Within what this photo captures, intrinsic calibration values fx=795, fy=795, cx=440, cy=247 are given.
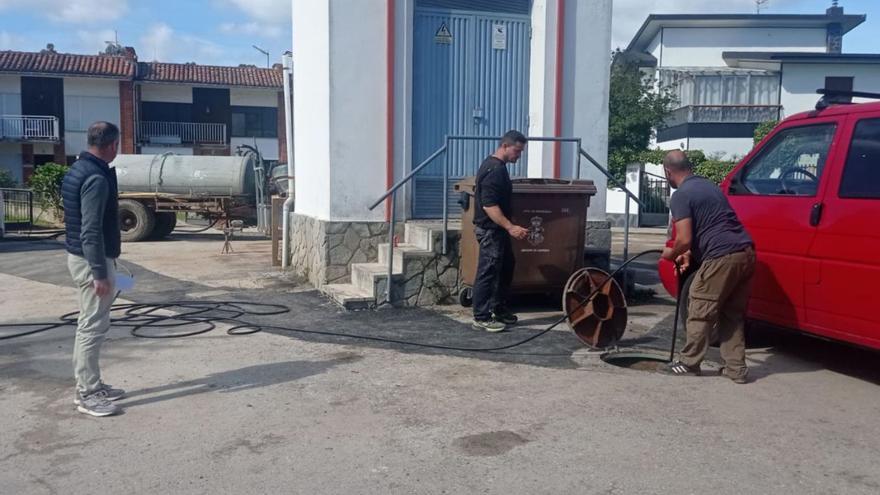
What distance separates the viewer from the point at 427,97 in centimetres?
992

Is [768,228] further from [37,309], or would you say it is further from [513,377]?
[37,309]

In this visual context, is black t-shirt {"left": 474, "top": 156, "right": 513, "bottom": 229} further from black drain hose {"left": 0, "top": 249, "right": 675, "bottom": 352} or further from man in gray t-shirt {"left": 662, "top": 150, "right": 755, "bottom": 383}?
man in gray t-shirt {"left": 662, "top": 150, "right": 755, "bottom": 383}

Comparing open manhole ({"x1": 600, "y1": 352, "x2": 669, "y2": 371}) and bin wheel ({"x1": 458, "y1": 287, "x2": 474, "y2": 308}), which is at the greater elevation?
bin wheel ({"x1": 458, "y1": 287, "x2": 474, "y2": 308})

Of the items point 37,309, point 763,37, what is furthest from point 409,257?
point 763,37

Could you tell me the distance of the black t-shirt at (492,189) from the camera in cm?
737

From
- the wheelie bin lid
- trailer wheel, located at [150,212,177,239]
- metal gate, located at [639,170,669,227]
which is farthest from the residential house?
the wheelie bin lid

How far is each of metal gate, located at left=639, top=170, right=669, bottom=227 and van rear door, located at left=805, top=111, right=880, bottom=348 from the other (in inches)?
783

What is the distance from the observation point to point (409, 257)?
879 centimetres

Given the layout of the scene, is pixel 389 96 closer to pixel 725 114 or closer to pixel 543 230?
pixel 543 230

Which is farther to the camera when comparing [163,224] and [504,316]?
[163,224]

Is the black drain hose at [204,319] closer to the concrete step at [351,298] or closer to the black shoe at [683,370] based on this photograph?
the concrete step at [351,298]

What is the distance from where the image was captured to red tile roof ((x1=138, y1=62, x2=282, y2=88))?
40281mm

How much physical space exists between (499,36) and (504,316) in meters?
4.05

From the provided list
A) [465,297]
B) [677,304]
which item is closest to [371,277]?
[465,297]
